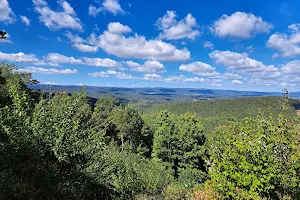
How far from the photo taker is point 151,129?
60250mm

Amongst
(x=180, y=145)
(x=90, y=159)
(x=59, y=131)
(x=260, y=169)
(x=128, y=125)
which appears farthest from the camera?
(x=128, y=125)

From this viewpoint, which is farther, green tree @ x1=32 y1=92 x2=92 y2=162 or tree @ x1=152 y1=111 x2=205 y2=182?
tree @ x1=152 y1=111 x2=205 y2=182

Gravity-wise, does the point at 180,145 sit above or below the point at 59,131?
below

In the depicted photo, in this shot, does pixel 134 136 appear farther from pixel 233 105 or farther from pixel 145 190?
pixel 233 105

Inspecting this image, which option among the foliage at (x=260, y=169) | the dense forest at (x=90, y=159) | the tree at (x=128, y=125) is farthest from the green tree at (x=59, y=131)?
the tree at (x=128, y=125)

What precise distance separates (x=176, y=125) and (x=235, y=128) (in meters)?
34.1

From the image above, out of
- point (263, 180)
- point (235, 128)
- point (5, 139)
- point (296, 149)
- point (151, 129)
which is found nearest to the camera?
point (5, 139)

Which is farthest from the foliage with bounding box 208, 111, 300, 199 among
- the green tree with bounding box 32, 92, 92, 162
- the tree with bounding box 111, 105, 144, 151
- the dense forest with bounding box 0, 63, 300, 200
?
the tree with bounding box 111, 105, 144, 151

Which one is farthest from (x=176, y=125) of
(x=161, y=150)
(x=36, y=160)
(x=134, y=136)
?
(x=36, y=160)

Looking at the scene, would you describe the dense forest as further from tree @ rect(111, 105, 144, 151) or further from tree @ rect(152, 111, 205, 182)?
tree @ rect(111, 105, 144, 151)

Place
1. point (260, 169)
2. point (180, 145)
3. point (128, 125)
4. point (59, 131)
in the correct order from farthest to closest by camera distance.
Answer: point (128, 125) → point (180, 145) → point (260, 169) → point (59, 131)

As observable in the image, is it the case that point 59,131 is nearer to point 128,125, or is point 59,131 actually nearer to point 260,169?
point 260,169

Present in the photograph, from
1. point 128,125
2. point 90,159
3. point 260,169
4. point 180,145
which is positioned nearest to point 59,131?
point 90,159

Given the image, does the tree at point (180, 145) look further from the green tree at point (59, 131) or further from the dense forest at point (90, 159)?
the green tree at point (59, 131)
